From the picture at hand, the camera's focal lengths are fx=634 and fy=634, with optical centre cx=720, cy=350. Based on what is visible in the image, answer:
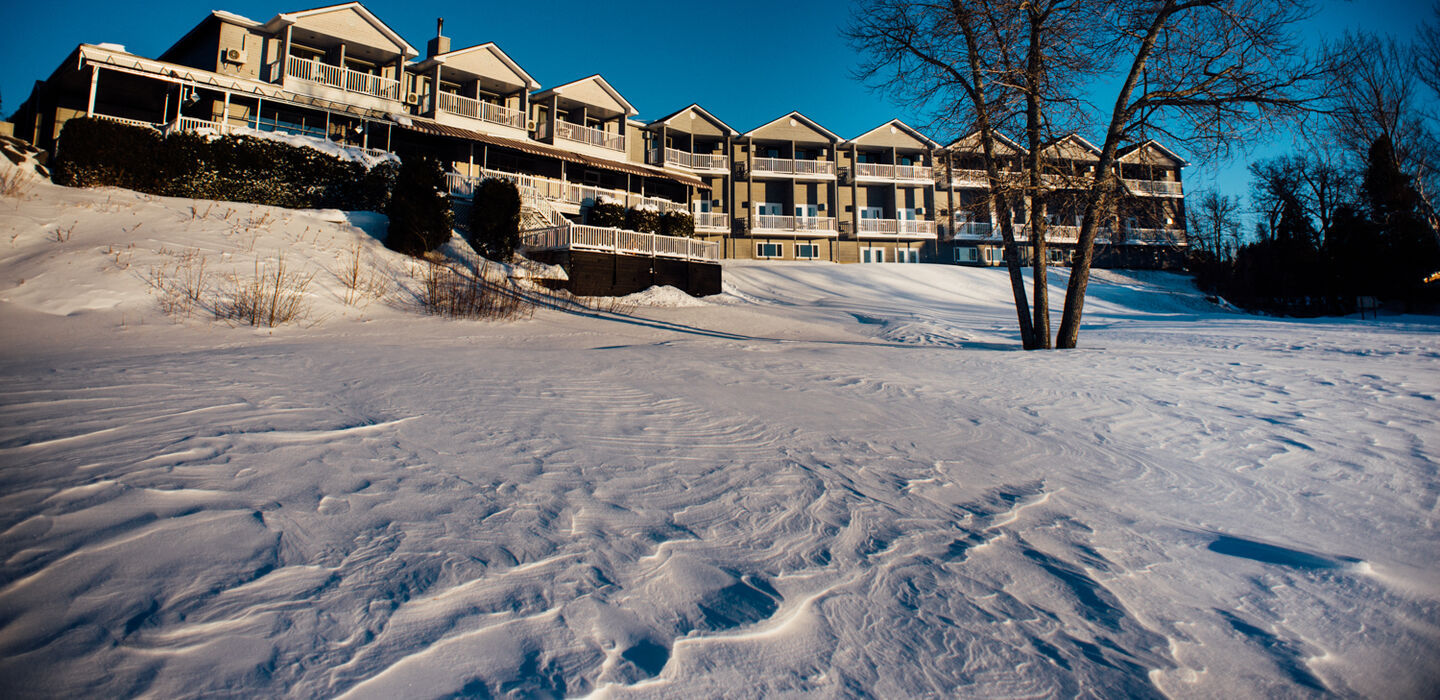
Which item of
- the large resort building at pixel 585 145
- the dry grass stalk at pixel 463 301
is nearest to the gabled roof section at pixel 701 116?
the large resort building at pixel 585 145

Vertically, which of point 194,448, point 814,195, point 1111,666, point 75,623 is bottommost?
point 1111,666

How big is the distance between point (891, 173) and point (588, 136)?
727 inches

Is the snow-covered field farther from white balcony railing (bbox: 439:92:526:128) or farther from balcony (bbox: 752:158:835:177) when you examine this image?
balcony (bbox: 752:158:835:177)

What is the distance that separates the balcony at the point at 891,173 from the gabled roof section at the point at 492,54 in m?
19.1

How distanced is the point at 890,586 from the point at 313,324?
29.3ft

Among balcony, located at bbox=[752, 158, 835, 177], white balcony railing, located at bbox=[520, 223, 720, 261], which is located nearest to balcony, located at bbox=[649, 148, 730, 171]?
balcony, located at bbox=[752, 158, 835, 177]

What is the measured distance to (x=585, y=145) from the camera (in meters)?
29.2

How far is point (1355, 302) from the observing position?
29.6 meters

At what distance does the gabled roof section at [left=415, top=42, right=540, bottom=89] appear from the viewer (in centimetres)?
2533

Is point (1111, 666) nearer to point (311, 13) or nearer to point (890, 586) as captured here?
point (890, 586)

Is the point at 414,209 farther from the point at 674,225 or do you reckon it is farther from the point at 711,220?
the point at 711,220

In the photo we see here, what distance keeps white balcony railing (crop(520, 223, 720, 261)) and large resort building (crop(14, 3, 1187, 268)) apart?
0.06m

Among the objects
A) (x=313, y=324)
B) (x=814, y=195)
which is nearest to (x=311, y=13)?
(x=313, y=324)

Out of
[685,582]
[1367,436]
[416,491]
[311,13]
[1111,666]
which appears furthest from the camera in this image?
[311,13]
